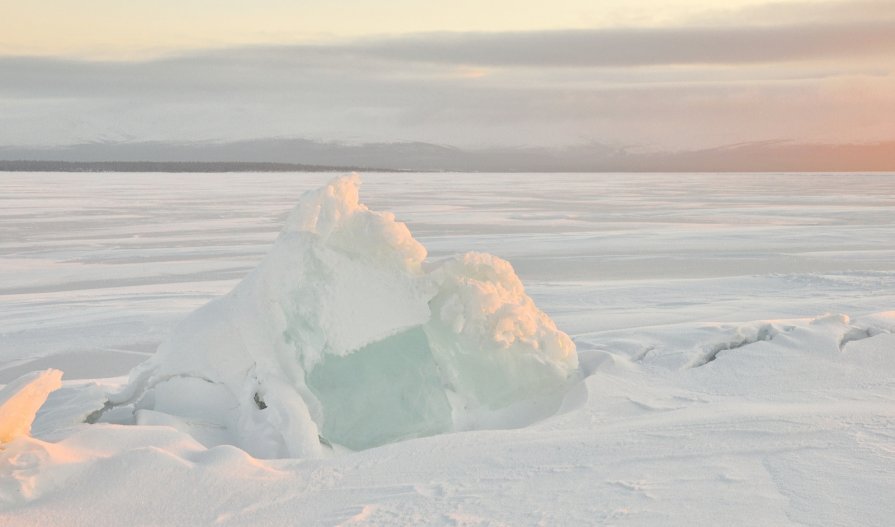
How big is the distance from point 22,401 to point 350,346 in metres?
1.34

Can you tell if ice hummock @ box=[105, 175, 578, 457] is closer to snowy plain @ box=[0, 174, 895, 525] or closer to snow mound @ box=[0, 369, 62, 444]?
snowy plain @ box=[0, 174, 895, 525]

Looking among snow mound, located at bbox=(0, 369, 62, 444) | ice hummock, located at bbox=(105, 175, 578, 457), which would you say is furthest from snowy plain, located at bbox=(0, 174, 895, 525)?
ice hummock, located at bbox=(105, 175, 578, 457)

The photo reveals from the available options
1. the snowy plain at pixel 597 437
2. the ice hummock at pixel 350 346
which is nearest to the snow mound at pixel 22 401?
the snowy plain at pixel 597 437

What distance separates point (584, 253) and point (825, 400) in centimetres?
823

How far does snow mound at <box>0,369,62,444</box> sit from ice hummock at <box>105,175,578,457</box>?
0.52m

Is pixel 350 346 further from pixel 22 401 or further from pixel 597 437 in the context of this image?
pixel 22 401

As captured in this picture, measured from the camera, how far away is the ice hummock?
405cm

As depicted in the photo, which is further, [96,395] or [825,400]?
[96,395]

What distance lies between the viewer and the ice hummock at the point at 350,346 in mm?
4051

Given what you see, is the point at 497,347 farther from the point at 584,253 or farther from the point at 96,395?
the point at 584,253

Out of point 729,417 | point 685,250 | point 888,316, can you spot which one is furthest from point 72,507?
point 685,250

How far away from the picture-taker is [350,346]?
13.4 ft

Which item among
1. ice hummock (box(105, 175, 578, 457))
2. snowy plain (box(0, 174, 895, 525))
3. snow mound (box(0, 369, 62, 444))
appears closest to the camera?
snowy plain (box(0, 174, 895, 525))

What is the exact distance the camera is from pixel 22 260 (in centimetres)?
1200
